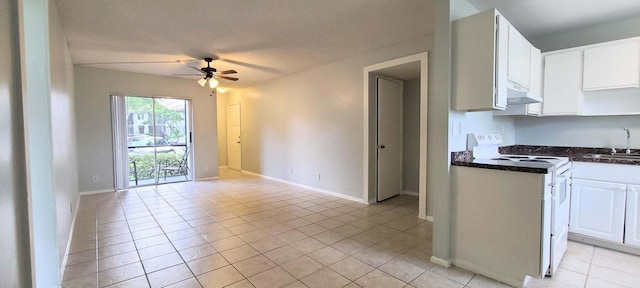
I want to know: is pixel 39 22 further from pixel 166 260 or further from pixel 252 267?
pixel 252 267

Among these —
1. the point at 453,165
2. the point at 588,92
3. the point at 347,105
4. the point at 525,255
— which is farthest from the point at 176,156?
the point at 588,92

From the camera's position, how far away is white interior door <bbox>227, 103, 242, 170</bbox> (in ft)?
25.1

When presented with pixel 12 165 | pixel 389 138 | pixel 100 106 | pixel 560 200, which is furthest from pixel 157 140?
pixel 560 200

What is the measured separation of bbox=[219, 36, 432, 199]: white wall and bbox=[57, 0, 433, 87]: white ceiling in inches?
11.0

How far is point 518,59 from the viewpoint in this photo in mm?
2438

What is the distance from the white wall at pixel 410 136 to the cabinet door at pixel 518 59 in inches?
85.3

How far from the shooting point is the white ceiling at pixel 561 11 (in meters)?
2.57

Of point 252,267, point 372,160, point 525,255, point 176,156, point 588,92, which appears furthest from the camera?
point 176,156

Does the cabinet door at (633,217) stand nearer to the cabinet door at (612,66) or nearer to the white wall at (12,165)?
the cabinet door at (612,66)

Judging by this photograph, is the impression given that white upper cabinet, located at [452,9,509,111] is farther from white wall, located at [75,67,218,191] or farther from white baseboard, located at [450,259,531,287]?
white wall, located at [75,67,218,191]

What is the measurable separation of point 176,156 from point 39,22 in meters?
4.74

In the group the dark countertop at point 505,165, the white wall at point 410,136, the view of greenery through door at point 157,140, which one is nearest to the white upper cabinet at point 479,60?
the dark countertop at point 505,165

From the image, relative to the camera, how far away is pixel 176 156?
20.6 feet

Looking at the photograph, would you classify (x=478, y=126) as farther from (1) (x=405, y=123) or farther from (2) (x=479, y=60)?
(1) (x=405, y=123)
